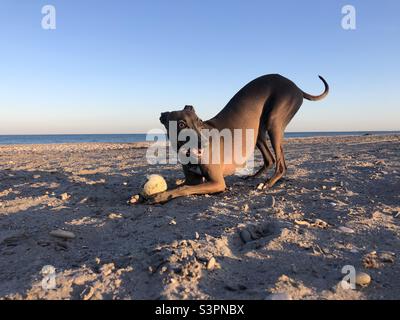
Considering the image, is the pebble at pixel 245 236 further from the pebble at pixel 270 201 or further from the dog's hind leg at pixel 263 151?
the dog's hind leg at pixel 263 151

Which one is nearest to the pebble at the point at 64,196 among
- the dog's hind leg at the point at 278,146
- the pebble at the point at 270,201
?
the pebble at the point at 270,201

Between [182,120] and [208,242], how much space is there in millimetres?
2105

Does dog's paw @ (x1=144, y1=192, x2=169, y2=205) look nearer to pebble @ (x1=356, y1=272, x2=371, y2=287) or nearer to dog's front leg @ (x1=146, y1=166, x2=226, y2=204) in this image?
dog's front leg @ (x1=146, y1=166, x2=226, y2=204)

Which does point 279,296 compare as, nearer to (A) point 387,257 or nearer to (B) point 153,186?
(A) point 387,257

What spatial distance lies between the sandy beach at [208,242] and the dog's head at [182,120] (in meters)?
0.95

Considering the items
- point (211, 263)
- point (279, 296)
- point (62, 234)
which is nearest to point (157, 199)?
point (62, 234)

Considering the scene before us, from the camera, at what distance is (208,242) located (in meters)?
2.96

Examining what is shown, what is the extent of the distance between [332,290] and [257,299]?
50 cm

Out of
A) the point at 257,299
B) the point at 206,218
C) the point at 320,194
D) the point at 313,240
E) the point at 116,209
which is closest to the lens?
the point at 257,299

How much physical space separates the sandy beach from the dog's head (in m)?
0.95

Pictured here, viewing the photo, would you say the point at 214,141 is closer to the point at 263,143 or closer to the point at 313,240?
the point at 263,143
